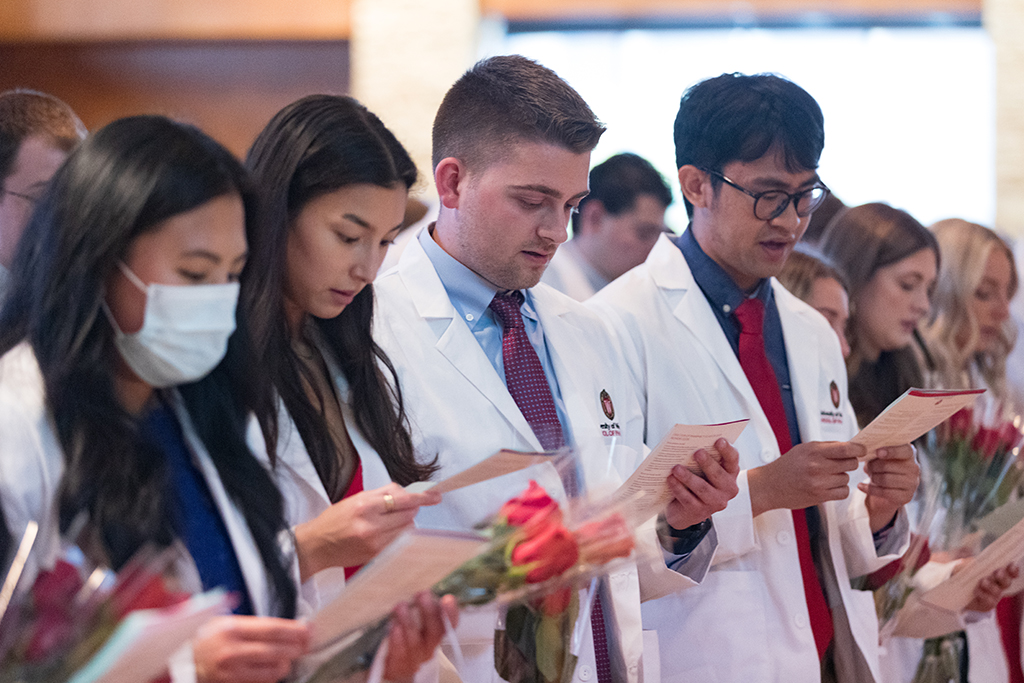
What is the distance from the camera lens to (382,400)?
1.83 metres

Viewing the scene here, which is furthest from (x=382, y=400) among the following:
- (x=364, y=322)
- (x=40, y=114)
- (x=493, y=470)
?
(x=40, y=114)

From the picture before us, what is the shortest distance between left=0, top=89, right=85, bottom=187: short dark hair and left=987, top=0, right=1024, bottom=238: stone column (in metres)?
5.58

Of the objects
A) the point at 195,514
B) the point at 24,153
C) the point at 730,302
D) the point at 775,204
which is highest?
the point at 24,153

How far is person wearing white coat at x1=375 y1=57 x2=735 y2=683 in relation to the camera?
201cm

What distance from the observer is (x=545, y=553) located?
4.48 ft

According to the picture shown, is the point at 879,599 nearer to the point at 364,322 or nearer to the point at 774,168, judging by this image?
the point at 774,168

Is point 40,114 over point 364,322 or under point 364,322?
over

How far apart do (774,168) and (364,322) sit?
1.07 m

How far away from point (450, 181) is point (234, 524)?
3.27ft

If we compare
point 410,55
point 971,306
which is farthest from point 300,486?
point 410,55

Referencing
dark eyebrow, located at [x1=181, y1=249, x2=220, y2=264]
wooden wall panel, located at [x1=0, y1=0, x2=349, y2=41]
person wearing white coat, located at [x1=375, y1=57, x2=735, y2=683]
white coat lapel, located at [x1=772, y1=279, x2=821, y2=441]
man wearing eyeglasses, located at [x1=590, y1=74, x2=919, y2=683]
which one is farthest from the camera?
wooden wall panel, located at [x1=0, y1=0, x2=349, y2=41]

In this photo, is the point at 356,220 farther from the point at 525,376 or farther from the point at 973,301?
the point at 973,301

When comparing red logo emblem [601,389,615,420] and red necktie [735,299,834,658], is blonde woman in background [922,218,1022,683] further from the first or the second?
red logo emblem [601,389,615,420]

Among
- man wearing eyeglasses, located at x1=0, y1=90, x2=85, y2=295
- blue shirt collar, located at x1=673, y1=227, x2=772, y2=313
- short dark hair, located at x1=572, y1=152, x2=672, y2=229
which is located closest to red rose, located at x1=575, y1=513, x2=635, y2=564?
blue shirt collar, located at x1=673, y1=227, x2=772, y2=313
